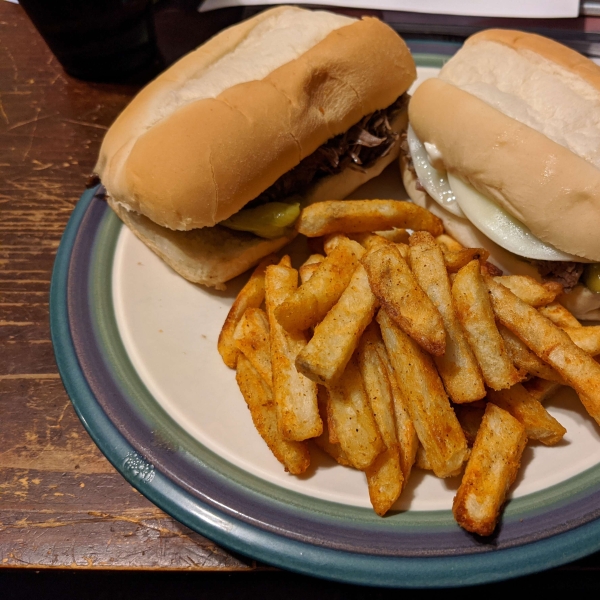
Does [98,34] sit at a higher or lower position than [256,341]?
higher

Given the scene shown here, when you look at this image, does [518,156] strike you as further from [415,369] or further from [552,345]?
[415,369]

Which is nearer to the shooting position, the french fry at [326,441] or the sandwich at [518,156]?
the french fry at [326,441]

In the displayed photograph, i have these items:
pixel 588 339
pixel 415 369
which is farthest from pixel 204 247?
pixel 588 339

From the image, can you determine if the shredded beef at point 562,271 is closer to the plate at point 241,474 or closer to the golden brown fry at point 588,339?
the golden brown fry at point 588,339

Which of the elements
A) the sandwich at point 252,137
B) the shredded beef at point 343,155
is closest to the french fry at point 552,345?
the sandwich at point 252,137

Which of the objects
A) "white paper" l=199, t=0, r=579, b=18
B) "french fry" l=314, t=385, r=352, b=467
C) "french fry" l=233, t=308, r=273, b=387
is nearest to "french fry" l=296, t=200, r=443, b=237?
"french fry" l=233, t=308, r=273, b=387

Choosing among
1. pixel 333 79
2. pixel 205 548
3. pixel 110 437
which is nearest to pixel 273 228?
pixel 333 79

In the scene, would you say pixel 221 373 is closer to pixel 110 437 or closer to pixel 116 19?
pixel 110 437

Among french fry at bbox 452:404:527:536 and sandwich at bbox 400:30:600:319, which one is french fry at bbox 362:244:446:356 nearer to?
french fry at bbox 452:404:527:536
